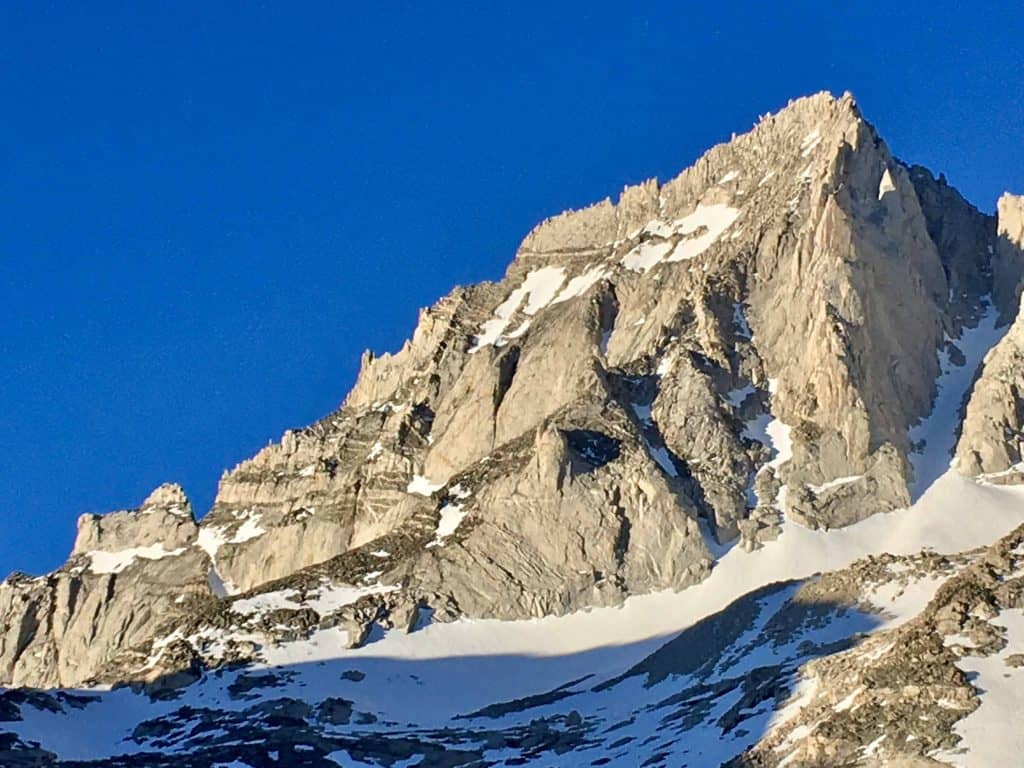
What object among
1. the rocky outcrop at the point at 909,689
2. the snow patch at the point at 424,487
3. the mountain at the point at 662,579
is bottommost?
the rocky outcrop at the point at 909,689

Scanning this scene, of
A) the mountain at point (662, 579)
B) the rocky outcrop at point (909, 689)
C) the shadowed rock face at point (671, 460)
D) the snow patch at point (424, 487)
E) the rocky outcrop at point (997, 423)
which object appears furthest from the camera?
the snow patch at point (424, 487)

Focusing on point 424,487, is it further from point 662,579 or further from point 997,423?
point 997,423

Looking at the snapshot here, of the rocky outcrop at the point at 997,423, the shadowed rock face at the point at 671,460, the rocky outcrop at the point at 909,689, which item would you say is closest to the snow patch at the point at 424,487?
the shadowed rock face at the point at 671,460

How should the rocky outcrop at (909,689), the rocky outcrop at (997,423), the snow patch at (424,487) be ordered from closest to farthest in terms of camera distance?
the rocky outcrop at (909,689)
the rocky outcrop at (997,423)
the snow patch at (424,487)

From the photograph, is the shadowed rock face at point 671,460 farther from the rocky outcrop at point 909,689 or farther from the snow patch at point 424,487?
the rocky outcrop at point 909,689

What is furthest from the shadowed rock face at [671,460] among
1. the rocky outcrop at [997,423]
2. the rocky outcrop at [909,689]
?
the rocky outcrop at [909,689]

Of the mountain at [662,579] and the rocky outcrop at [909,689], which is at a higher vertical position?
the mountain at [662,579]

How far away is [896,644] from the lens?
95562 millimetres

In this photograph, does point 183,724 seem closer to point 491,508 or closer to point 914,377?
point 491,508

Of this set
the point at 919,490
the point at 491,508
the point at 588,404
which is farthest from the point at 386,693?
the point at 919,490

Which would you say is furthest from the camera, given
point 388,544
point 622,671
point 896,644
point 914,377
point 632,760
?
point 914,377

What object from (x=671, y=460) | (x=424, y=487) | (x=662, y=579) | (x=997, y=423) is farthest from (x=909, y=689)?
(x=424, y=487)

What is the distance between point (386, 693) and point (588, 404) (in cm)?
4661

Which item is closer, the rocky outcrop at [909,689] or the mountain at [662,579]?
the rocky outcrop at [909,689]
